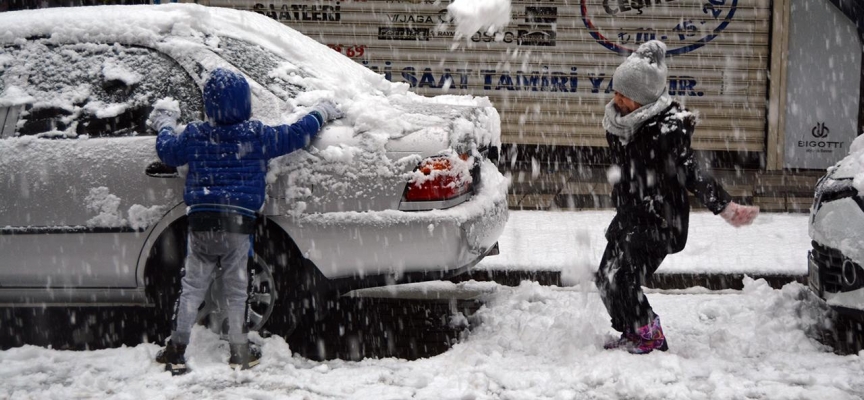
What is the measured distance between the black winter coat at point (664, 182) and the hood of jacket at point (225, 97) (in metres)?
1.96

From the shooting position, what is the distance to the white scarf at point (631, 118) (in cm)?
448

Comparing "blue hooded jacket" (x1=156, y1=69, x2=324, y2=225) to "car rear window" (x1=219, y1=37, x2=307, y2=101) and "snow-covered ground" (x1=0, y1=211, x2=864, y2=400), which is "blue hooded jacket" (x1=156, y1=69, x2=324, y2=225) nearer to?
"car rear window" (x1=219, y1=37, x2=307, y2=101)

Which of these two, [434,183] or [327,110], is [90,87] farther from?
[434,183]

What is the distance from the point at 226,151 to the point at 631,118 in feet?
6.66

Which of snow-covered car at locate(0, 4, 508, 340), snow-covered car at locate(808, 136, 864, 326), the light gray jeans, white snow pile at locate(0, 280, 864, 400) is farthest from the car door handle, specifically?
snow-covered car at locate(808, 136, 864, 326)

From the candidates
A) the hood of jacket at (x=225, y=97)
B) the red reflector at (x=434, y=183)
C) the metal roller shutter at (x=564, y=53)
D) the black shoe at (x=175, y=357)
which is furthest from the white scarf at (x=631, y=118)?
the metal roller shutter at (x=564, y=53)

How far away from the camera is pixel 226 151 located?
14.2 feet

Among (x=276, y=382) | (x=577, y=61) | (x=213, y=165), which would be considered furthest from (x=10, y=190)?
(x=577, y=61)

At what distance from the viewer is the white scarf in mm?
4477

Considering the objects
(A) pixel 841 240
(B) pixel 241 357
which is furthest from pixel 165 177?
(A) pixel 841 240

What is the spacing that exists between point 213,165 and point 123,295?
38.2 inches

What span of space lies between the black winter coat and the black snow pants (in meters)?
0.06

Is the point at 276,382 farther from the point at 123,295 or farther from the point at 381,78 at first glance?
the point at 381,78

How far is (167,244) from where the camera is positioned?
4.67 meters
